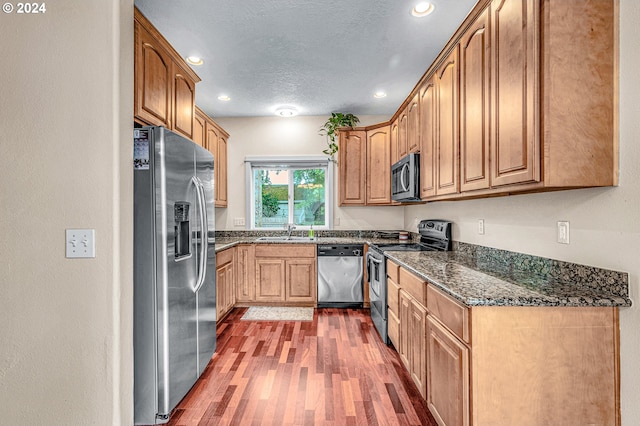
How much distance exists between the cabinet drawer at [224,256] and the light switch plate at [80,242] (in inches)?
72.7

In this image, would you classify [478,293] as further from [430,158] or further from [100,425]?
[100,425]

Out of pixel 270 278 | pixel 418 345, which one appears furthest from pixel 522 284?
pixel 270 278

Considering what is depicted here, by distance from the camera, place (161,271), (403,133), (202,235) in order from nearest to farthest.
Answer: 1. (161,271)
2. (202,235)
3. (403,133)

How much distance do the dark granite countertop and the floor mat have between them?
74.0 inches

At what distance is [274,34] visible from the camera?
2375 millimetres

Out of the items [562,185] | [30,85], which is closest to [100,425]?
[30,85]

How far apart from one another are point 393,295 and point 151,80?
2403 mm

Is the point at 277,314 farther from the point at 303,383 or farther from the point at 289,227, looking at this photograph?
the point at 303,383

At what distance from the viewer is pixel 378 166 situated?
13.1 feet

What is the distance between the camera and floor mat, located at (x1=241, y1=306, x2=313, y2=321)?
349cm

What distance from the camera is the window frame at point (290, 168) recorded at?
4.41 meters

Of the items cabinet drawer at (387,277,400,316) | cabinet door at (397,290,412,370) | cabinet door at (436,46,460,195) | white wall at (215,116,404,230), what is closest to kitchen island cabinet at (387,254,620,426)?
cabinet door at (397,290,412,370)

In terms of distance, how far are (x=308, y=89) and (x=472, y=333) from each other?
2.98 meters

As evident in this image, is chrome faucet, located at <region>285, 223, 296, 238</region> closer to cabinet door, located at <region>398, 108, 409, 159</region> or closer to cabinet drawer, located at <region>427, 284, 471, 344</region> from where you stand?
cabinet door, located at <region>398, 108, 409, 159</region>
